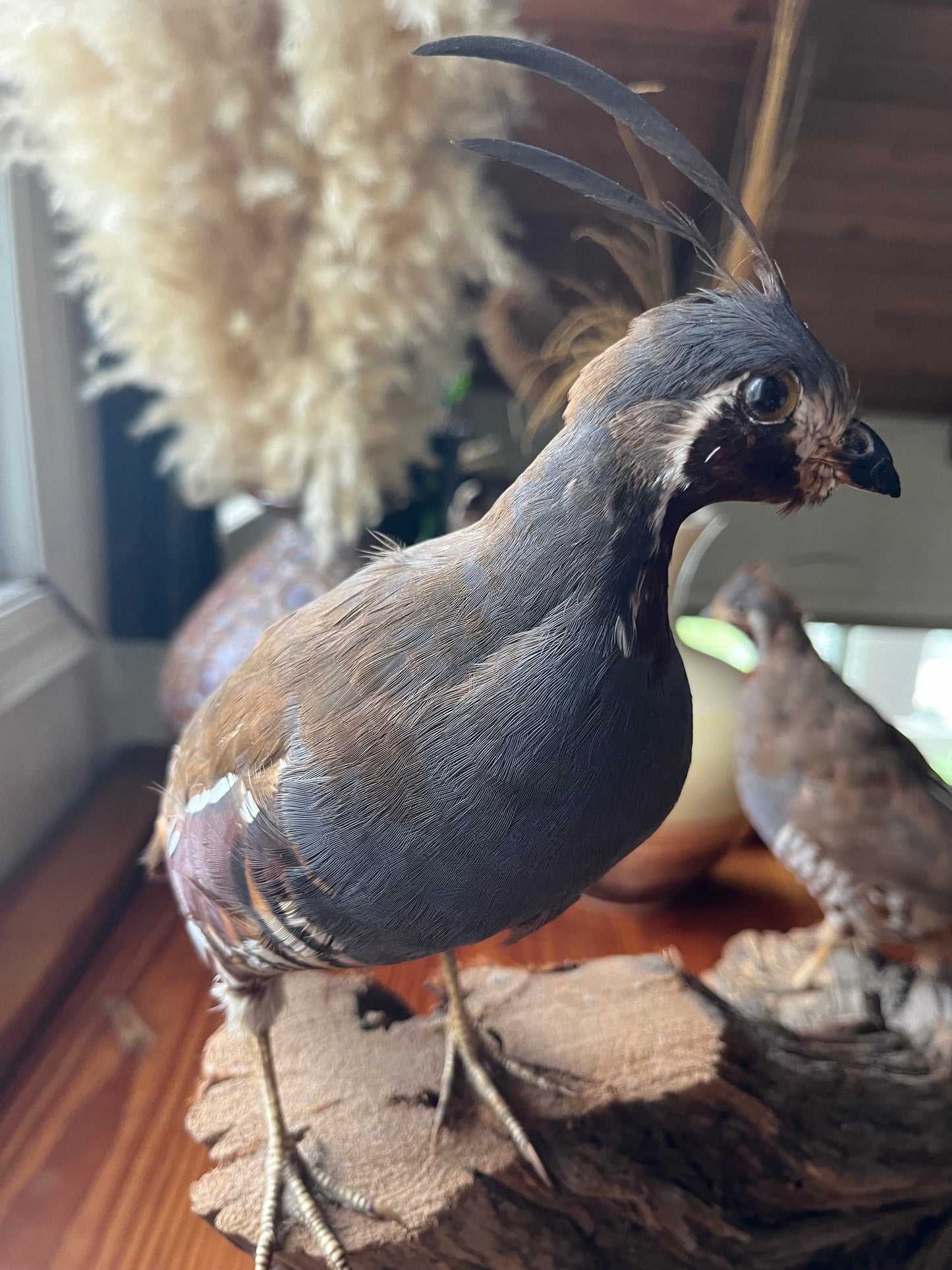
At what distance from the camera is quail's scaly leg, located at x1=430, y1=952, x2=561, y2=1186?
1.64ft

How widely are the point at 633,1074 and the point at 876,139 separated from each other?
758 mm

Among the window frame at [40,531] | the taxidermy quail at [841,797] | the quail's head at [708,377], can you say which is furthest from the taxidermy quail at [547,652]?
the window frame at [40,531]

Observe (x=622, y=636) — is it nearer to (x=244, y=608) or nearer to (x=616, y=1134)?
(x=616, y=1134)

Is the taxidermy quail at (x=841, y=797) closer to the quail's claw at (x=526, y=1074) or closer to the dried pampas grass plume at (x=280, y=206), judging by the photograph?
the quail's claw at (x=526, y=1074)

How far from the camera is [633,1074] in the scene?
53cm

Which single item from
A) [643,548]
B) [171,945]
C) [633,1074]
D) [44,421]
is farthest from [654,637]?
[44,421]

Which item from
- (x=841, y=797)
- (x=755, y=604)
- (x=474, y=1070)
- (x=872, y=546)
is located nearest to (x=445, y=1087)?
(x=474, y=1070)

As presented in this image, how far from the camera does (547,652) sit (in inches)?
14.0

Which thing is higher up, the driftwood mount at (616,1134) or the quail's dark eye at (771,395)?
the quail's dark eye at (771,395)

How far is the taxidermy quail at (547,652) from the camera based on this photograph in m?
0.33

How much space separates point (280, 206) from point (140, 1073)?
777mm

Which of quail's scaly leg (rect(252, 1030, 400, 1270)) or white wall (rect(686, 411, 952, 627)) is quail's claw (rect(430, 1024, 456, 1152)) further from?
white wall (rect(686, 411, 952, 627))

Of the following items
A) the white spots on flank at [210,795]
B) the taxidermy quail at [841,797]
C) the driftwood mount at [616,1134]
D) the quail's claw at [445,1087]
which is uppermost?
the white spots on flank at [210,795]

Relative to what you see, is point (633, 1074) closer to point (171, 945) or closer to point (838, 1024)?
point (838, 1024)
